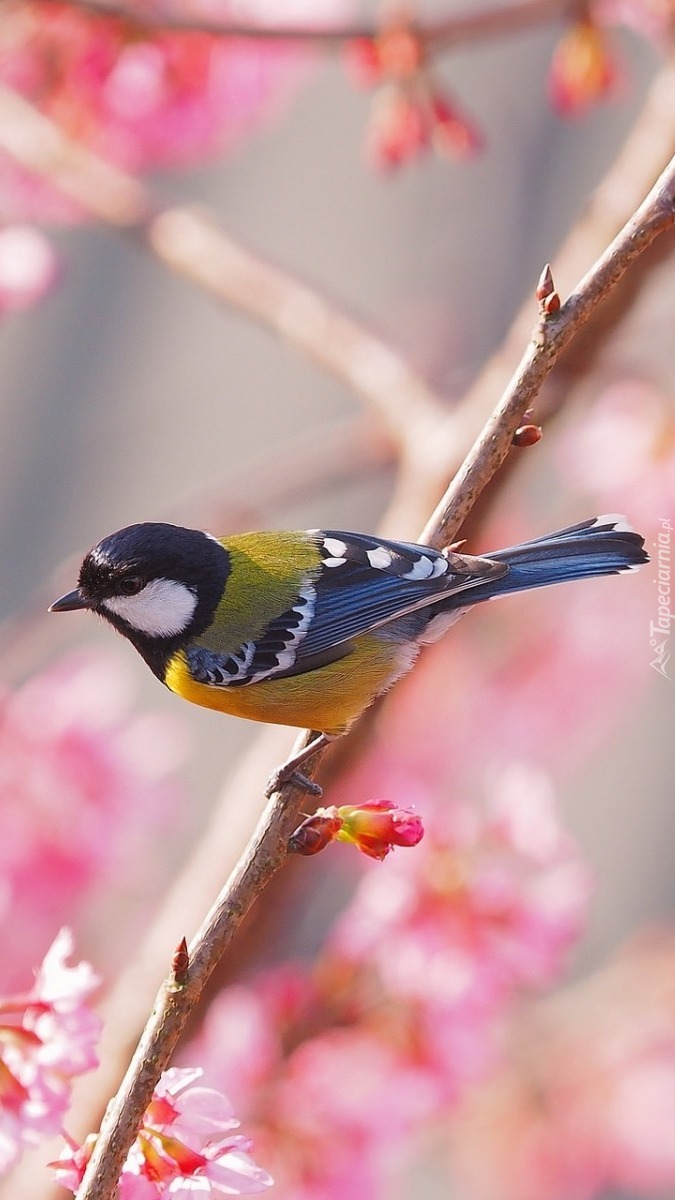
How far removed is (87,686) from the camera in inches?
64.1

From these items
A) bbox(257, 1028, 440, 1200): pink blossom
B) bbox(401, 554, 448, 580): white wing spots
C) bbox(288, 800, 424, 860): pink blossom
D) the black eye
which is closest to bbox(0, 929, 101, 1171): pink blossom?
bbox(288, 800, 424, 860): pink blossom

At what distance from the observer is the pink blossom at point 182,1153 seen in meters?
0.73

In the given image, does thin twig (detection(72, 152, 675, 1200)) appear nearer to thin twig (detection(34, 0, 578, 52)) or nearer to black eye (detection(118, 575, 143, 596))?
black eye (detection(118, 575, 143, 596))

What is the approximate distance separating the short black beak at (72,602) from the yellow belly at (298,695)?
5.4 inches

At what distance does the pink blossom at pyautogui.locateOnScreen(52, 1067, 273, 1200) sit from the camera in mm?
731

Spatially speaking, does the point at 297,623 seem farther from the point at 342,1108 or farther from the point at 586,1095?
the point at 586,1095

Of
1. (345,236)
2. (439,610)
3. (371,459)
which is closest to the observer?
(439,610)

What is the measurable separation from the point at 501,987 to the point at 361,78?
3.47ft

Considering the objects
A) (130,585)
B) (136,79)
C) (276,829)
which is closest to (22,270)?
(136,79)

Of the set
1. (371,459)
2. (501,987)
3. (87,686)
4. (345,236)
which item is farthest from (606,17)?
(345,236)

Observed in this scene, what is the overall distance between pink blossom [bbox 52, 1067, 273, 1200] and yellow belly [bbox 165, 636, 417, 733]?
0.37m

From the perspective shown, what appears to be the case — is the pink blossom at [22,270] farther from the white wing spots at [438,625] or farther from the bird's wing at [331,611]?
the white wing spots at [438,625]

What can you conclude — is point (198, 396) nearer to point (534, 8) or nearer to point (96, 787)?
point (96, 787)

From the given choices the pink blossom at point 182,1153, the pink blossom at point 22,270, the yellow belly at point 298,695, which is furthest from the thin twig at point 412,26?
the pink blossom at point 182,1153
